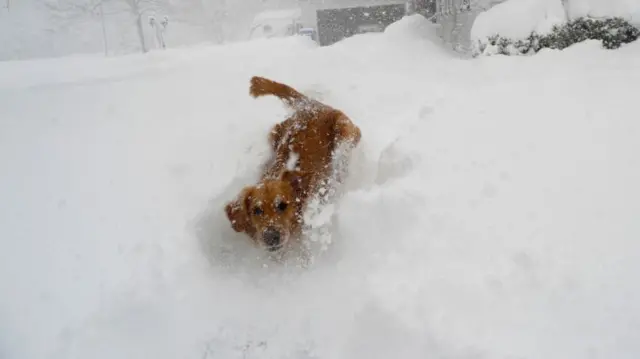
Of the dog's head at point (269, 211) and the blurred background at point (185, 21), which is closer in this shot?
the dog's head at point (269, 211)

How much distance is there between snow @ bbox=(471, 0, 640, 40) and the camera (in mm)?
5801

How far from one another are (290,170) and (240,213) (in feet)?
1.86

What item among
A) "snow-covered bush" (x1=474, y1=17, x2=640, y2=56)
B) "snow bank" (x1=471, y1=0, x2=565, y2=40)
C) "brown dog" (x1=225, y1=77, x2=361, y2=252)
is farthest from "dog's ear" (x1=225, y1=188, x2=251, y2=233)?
"snow bank" (x1=471, y1=0, x2=565, y2=40)

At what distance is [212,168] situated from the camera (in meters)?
4.84

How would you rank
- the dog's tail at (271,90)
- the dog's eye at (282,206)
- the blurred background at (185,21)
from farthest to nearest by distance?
the blurred background at (185,21), the dog's tail at (271,90), the dog's eye at (282,206)

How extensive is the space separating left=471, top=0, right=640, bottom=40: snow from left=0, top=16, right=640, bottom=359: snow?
2.23 feet

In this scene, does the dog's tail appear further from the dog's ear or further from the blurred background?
the blurred background

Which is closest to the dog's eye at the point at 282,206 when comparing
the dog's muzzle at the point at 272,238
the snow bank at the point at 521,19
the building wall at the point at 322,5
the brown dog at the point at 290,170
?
the brown dog at the point at 290,170

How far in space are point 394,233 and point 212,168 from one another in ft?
7.78

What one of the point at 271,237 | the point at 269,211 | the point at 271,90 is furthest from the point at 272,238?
the point at 271,90

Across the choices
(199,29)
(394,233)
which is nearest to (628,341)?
(394,233)

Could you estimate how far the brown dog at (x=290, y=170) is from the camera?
133 inches

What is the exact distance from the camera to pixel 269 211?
3.37m

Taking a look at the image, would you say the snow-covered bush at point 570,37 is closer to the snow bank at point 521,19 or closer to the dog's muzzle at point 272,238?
the snow bank at point 521,19
